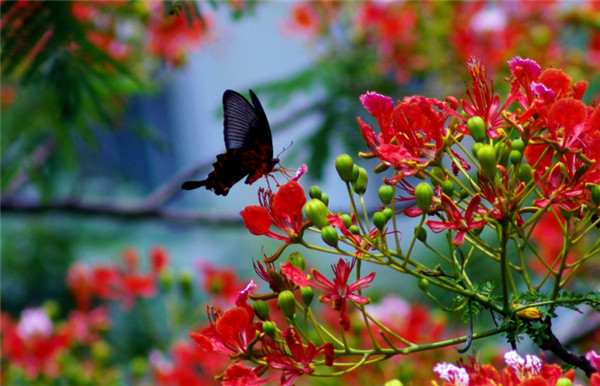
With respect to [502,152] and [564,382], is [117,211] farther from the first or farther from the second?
[564,382]

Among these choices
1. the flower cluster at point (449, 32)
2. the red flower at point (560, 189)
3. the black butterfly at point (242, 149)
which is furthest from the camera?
the flower cluster at point (449, 32)

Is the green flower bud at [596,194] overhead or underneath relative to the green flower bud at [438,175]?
underneath

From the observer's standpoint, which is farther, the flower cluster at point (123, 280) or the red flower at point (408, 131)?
the flower cluster at point (123, 280)

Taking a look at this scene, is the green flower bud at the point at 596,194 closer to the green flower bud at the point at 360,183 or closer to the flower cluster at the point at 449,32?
the green flower bud at the point at 360,183

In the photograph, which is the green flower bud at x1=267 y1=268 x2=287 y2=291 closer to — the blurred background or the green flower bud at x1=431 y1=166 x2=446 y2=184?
the green flower bud at x1=431 y1=166 x2=446 y2=184

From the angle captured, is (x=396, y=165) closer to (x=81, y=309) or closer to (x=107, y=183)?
(x=81, y=309)

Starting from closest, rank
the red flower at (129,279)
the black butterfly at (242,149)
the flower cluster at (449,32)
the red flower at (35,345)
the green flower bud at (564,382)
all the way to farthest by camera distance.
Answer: the green flower bud at (564,382) < the black butterfly at (242,149) < the red flower at (35,345) < the red flower at (129,279) < the flower cluster at (449,32)

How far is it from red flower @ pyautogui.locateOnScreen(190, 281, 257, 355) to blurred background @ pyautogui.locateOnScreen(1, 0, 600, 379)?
0.50m

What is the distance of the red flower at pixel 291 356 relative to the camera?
0.87 meters

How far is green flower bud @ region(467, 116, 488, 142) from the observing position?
888 millimetres

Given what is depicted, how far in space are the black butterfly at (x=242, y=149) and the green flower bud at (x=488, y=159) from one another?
1.12ft

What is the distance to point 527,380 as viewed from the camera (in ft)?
2.49

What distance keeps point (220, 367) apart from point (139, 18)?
128cm

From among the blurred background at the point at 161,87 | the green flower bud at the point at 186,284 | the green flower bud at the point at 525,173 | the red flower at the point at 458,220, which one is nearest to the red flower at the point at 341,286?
the red flower at the point at 458,220
